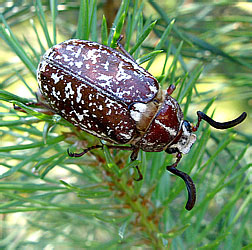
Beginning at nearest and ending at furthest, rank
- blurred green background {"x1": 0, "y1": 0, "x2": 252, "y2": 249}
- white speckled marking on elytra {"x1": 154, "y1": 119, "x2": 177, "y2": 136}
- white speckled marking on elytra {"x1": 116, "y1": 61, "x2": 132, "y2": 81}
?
blurred green background {"x1": 0, "y1": 0, "x2": 252, "y2": 249} < white speckled marking on elytra {"x1": 116, "y1": 61, "x2": 132, "y2": 81} < white speckled marking on elytra {"x1": 154, "y1": 119, "x2": 177, "y2": 136}

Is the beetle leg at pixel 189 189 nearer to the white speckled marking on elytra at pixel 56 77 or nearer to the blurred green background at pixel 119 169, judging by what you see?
the blurred green background at pixel 119 169

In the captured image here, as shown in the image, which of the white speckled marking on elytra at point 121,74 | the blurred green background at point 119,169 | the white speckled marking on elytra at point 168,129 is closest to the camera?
the blurred green background at point 119,169

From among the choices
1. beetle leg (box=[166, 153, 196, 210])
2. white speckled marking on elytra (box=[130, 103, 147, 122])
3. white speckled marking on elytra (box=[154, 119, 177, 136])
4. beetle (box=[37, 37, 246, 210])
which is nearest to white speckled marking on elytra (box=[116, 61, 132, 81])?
Answer: beetle (box=[37, 37, 246, 210])

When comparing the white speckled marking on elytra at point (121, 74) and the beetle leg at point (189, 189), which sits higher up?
the white speckled marking on elytra at point (121, 74)

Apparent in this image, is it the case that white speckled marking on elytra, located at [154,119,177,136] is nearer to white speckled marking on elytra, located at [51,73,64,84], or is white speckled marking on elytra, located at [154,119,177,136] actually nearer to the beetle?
the beetle

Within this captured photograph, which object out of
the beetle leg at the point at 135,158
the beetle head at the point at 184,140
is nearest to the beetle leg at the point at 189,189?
the beetle leg at the point at 135,158

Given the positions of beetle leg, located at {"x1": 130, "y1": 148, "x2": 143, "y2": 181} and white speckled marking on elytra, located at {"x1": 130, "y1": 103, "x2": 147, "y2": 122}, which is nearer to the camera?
beetle leg, located at {"x1": 130, "y1": 148, "x2": 143, "y2": 181}

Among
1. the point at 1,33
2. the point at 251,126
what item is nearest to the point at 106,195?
the point at 1,33

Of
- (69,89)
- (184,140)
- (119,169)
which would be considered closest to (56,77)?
(69,89)

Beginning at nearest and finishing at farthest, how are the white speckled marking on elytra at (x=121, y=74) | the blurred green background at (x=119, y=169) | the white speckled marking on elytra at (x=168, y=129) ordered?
the blurred green background at (x=119, y=169), the white speckled marking on elytra at (x=121, y=74), the white speckled marking on elytra at (x=168, y=129)

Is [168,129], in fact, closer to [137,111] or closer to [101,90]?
[137,111]
